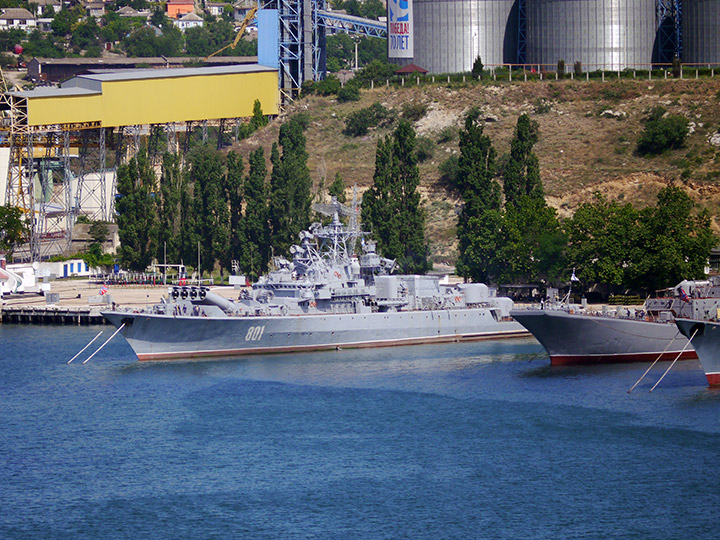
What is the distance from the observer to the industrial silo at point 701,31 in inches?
4577

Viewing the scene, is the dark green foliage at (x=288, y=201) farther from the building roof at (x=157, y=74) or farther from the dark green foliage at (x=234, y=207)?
the building roof at (x=157, y=74)

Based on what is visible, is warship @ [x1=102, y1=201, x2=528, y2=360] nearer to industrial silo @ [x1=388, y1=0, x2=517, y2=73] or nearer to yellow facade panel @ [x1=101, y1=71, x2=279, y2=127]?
yellow facade panel @ [x1=101, y1=71, x2=279, y2=127]

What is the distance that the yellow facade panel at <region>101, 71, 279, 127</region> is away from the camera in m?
112

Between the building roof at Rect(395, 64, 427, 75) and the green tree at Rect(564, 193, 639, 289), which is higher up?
the building roof at Rect(395, 64, 427, 75)

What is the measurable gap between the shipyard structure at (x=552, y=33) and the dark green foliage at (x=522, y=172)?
3337 centimetres

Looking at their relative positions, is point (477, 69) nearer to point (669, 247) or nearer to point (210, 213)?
point (210, 213)

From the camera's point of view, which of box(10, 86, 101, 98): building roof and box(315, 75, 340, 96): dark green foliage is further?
box(315, 75, 340, 96): dark green foliage

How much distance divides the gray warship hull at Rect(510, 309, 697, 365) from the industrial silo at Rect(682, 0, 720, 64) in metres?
59.2

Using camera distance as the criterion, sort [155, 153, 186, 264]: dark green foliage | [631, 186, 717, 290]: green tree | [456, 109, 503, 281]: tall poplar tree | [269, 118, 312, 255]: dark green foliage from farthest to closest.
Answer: [155, 153, 186, 264]: dark green foliage → [269, 118, 312, 255]: dark green foliage → [456, 109, 503, 281]: tall poplar tree → [631, 186, 717, 290]: green tree

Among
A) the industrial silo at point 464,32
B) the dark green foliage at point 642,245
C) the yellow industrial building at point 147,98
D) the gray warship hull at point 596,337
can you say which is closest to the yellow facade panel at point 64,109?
the yellow industrial building at point 147,98

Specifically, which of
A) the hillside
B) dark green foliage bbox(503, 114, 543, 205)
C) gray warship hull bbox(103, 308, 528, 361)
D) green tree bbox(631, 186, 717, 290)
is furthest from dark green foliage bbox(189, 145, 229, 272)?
green tree bbox(631, 186, 717, 290)

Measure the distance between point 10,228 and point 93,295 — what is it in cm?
1575

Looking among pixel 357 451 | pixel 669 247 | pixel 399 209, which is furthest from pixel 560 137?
pixel 357 451

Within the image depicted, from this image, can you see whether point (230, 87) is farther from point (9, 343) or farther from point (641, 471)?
point (641, 471)
